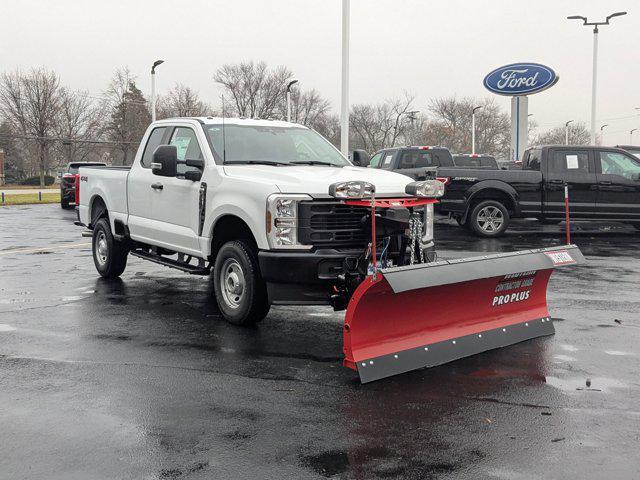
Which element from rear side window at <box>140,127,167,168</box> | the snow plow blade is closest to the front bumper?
the snow plow blade

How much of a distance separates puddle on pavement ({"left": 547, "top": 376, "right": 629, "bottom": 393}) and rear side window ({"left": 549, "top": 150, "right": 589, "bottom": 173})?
1113 cm

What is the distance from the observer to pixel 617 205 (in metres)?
16.0

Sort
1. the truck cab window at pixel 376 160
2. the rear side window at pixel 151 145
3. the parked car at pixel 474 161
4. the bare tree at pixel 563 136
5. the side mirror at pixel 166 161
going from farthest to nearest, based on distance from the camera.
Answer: the bare tree at pixel 563 136 → the parked car at pixel 474 161 → the truck cab window at pixel 376 160 → the rear side window at pixel 151 145 → the side mirror at pixel 166 161

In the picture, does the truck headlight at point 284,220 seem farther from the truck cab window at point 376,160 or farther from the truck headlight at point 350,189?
the truck cab window at point 376,160

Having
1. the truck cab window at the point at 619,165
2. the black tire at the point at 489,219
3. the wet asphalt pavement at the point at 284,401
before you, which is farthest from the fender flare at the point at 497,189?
the wet asphalt pavement at the point at 284,401

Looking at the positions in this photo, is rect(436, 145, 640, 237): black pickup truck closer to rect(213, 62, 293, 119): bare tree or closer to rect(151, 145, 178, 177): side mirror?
rect(151, 145, 178, 177): side mirror

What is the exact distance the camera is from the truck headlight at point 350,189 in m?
6.31

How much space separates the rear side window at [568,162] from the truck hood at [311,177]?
952 centimetres

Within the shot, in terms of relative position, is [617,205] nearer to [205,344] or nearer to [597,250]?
[597,250]

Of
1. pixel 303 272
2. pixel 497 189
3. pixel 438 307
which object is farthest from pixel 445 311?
pixel 497 189

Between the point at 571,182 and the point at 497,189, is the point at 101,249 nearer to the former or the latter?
the point at 497,189

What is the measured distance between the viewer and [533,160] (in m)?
16.6

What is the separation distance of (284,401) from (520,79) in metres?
32.5

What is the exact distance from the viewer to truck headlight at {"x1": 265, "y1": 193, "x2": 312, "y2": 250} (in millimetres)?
6621
